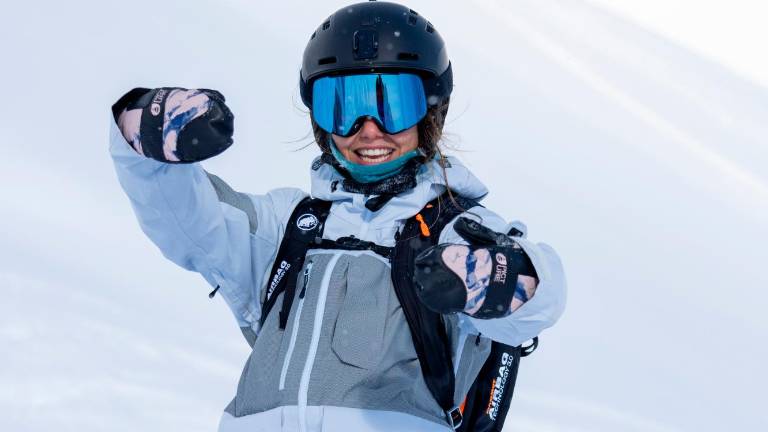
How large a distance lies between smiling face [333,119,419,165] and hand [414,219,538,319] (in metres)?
0.79

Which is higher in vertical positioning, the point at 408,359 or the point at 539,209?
the point at 539,209

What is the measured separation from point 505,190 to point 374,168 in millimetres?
3092

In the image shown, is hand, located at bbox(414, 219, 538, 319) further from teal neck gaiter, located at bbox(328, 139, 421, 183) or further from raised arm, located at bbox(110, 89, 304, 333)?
teal neck gaiter, located at bbox(328, 139, 421, 183)

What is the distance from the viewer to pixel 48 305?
4949 millimetres

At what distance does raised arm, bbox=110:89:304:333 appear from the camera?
2123 mm

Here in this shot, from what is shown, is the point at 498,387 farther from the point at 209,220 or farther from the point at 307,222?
the point at 209,220

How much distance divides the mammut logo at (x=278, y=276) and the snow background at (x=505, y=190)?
40.6 inches

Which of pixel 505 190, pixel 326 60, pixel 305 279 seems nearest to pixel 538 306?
pixel 305 279

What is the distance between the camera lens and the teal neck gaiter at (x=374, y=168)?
2801 millimetres

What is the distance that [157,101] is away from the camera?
7.08ft

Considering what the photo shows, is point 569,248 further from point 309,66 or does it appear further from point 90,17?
point 90,17

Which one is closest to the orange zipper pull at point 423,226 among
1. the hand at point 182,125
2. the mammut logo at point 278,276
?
the mammut logo at point 278,276

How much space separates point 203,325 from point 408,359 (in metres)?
2.60

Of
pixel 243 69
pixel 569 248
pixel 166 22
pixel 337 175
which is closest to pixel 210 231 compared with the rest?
pixel 337 175
